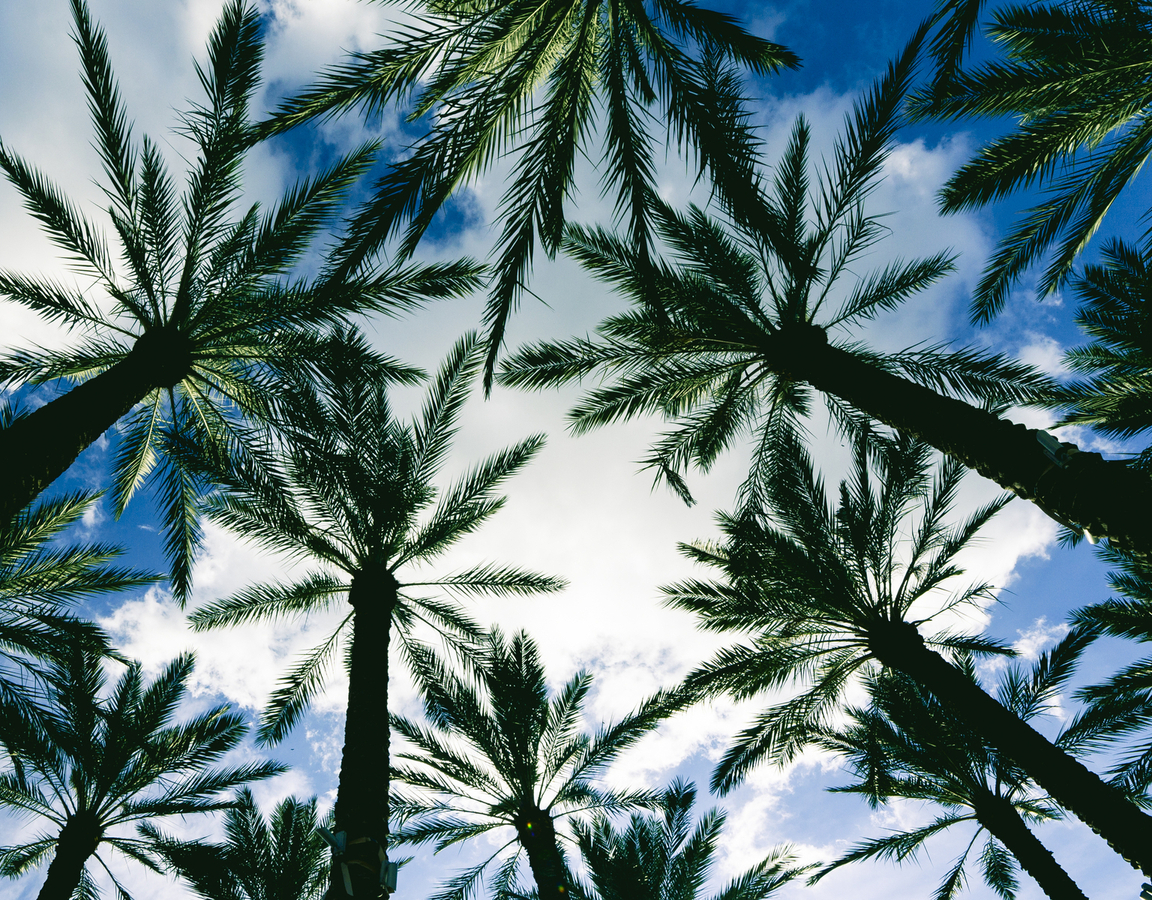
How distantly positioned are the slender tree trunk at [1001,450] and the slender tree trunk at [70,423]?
6391 mm

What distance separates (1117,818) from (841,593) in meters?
3.55

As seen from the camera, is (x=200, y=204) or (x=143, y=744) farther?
(x=143, y=744)

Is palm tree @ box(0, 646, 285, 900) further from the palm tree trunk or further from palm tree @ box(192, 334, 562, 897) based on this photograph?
the palm tree trunk

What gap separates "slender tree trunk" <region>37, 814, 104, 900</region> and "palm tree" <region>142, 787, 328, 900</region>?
73cm

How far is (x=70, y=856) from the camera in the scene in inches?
374

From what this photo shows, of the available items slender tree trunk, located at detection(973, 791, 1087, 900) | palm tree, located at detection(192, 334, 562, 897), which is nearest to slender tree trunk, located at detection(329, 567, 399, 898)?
palm tree, located at detection(192, 334, 562, 897)

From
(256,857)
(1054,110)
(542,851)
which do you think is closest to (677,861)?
(542,851)

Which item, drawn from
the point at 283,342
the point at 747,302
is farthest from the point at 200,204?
the point at 747,302

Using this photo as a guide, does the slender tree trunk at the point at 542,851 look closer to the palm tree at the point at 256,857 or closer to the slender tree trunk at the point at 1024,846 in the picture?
the palm tree at the point at 256,857

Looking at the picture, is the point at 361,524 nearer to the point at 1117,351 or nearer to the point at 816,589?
the point at 816,589

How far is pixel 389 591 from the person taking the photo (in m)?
8.38

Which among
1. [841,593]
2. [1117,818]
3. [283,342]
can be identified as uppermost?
[283,342]

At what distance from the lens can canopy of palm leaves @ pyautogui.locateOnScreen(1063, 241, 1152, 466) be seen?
854cm

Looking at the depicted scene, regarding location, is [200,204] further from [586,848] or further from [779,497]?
[586,848]
